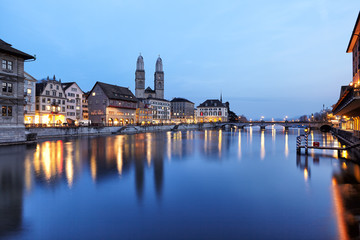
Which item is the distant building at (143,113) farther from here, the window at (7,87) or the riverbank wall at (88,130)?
the window at (7,87)

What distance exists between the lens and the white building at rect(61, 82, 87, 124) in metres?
83.0

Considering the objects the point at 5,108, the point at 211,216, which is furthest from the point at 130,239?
the point at 5,108

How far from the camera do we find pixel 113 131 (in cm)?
7881

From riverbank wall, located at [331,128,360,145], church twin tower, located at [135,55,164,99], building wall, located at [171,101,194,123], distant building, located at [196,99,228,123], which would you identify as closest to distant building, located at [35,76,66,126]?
riverbank wall, located at [331,128,360,145]

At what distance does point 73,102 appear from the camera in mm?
85000

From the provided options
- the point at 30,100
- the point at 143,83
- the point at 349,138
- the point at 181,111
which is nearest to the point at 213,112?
the point at 181,111

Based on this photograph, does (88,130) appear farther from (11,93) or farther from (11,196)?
(11,196)

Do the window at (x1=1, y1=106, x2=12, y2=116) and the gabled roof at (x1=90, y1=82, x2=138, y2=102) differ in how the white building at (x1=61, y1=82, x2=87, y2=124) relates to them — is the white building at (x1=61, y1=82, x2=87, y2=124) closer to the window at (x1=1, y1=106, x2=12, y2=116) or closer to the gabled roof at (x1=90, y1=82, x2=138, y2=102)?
the gabled roof at (x1=90, y1=82, x2=138, y2=102)

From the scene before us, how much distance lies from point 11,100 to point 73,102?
47857 millimetres

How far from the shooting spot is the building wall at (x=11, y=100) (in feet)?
123

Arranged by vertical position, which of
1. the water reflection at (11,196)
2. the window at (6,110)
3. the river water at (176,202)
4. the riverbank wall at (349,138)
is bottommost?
the river water at (176,202)

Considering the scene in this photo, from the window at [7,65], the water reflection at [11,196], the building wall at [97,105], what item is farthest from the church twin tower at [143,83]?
the water reflection at [11,196]

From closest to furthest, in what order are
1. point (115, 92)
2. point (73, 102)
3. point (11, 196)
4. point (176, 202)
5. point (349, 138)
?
point (176, 202) → point (11, 196) → point (349, 138) → point (73, 102) → point (115, 92)

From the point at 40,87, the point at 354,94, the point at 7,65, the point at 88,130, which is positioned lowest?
the point at 88,130
